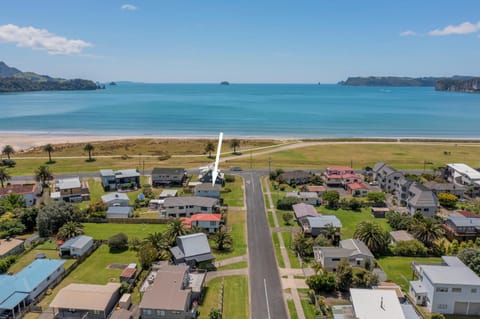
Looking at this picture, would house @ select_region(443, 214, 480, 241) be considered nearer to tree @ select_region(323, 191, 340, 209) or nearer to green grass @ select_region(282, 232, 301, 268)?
tree @ select_region(323, 191, 340, 209)

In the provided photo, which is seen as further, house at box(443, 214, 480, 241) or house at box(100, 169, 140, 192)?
house at box(100, 169, 140, 192)

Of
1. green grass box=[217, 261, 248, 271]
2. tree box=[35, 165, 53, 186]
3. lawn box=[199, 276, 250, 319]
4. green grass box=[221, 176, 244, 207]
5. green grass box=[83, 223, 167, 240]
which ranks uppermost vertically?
tree box=[35, 165, 53, 186]

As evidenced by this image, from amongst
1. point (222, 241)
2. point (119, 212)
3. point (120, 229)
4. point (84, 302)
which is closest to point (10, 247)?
point (120, 229)

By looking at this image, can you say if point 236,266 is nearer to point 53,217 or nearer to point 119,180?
point 53,217

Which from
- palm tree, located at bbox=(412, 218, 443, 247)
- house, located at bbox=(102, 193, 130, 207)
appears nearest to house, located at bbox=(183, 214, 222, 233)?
house, located at bbox=(102, 193, 130, 207)

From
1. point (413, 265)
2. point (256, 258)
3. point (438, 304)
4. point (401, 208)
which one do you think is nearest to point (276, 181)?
point (401, 208)

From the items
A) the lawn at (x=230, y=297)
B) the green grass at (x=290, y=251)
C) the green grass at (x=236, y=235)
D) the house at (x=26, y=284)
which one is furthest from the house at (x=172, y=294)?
the green grass at (x=290, y=251)
